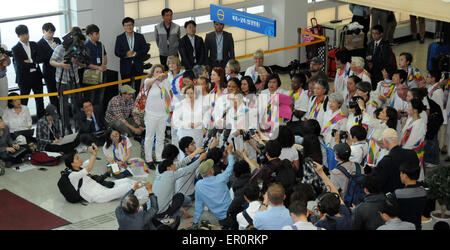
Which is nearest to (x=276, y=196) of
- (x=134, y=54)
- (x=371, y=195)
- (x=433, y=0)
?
(x=371, y=195)

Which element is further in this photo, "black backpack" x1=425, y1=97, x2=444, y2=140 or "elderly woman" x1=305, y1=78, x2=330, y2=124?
"black backpack" x1=425, y1=97, x2=444, y2=140

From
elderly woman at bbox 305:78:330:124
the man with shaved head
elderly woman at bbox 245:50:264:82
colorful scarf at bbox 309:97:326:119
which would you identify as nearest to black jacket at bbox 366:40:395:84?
elderly woman at bbox 245:50:264:82

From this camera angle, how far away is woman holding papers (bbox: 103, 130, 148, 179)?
1032 cm

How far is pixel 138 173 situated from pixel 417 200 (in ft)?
14.9

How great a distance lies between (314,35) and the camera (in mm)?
14367

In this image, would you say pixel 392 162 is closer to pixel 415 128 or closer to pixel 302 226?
pixel 415 128

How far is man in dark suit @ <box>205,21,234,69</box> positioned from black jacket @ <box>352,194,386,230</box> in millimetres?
6311

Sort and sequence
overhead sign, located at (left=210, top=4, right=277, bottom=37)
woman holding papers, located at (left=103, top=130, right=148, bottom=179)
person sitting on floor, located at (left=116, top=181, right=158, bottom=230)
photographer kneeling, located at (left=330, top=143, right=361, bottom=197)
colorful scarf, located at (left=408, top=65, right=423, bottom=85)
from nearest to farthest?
person sitting on floor, located at (left=116, top=181, right=158, bottom=230) → photographer kneeling, located at (left=330, top=143, right=361, bottom=197) → woman holding papers, located at (left=103, top=130, right=148, bottom=179) → overhead sign, located at (left=210, top=4, right=277, bottom=37) → colorful scarf, located at (left=408, top=65, right=423, bottom=85)

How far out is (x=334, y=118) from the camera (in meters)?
9.38

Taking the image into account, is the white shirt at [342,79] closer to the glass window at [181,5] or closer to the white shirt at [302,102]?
the white shirt at [302,102]

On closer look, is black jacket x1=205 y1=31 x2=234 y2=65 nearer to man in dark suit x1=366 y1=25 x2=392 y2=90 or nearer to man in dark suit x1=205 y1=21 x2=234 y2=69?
man in dark suit x1=205 y1=21 x2=234 y2=69

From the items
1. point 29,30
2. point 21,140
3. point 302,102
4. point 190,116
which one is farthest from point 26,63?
point 302,102

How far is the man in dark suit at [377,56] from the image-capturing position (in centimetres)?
1230

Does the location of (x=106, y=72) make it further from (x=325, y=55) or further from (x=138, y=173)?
(x=325, y=55)
